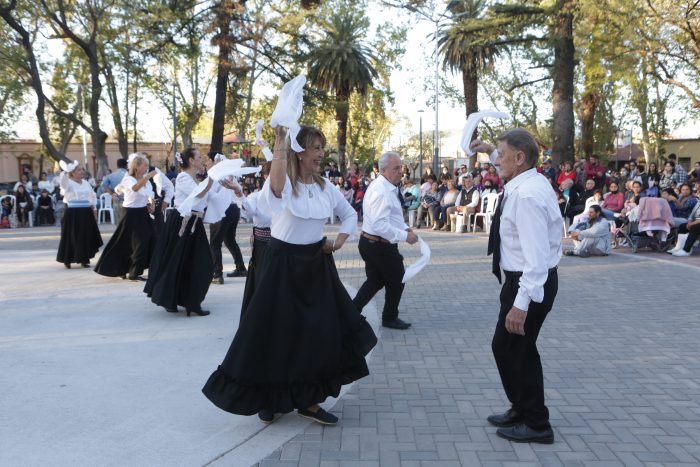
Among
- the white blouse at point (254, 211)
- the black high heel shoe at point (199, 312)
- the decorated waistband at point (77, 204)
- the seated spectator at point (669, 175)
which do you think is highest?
the seated spectator at point (669, 175)

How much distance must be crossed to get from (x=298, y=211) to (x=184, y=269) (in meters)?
3.36

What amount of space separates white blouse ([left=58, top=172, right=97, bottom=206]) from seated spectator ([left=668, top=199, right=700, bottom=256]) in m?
11.1

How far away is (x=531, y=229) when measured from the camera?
3.32 metres

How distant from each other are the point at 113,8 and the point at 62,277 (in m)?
18.0

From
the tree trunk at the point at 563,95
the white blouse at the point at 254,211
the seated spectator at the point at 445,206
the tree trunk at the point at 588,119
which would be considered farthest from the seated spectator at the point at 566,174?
the tree trunk at the point at 588,119

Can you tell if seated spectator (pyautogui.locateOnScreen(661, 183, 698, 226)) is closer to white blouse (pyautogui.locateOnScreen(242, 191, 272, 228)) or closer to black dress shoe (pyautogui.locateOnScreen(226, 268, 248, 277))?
black dress shoe (pyautogui.locateOnScreen(226, 268, 248, 277))

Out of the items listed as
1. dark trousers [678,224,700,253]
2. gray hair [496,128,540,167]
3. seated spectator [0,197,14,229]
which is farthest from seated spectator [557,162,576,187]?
seated spectator [0,197,14,229]

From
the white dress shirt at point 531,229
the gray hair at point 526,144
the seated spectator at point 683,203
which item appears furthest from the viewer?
the seated spectator at point 683,203

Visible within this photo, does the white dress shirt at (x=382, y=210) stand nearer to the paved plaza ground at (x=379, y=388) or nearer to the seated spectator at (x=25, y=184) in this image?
the paved plaza ground at (x=379, y=388)

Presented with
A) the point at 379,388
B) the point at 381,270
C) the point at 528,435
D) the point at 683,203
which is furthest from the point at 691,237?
the point at 528,435

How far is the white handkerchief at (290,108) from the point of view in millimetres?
3527

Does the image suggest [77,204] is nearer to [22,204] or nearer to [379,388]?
[379,388]

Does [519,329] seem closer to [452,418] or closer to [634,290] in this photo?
[452,418]

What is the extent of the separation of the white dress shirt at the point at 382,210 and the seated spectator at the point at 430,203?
41.2ft
